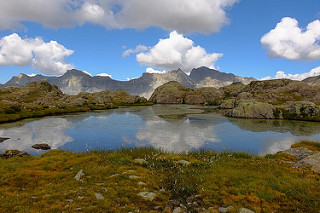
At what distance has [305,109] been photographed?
72.2 m

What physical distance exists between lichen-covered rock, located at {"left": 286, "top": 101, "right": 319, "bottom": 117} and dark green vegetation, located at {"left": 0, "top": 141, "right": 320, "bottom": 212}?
223 ft

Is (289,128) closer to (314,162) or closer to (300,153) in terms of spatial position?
(300,153)

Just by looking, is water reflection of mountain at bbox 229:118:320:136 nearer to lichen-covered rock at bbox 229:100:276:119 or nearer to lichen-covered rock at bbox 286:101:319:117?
lichen-covered rock at bbox 286:101:319:117

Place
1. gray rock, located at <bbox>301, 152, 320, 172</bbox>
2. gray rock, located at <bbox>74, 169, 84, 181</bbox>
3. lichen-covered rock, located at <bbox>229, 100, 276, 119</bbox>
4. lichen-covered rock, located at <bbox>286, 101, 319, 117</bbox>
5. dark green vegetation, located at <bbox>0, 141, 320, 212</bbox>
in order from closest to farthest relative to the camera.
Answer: dark green vegetation, located at <bbox>0, 141, 320, 212</bbox>, gray rock, located at <bbox>74, 169, 84, 181</bbox>, gray rock, located at <bbox>301, 152, 320, 172</bbox>, lichen-covered rock, located at <bbox>286, 101, 319, 117</bbox>, lichen-covered rock, located at <bbox>229, 100, 276, 119</bbox>

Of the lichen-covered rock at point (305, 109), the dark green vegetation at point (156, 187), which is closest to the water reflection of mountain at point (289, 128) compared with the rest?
the lichen-covered rock at point (305, 109)

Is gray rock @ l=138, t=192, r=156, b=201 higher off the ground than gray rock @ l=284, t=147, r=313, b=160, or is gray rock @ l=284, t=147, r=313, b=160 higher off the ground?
gray rock @ l=138, t=192, r=156, b=201

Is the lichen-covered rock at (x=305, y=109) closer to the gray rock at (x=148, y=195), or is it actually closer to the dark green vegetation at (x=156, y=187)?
the dark green vegetation at (x=156, y=187)

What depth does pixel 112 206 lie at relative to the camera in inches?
439

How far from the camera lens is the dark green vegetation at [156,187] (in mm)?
11297

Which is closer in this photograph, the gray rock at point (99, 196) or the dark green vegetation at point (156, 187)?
the dark green vegetation at point (156, 187)

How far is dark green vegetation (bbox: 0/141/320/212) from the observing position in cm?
1130

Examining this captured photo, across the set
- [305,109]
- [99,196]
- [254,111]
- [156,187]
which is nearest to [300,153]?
[156,187]

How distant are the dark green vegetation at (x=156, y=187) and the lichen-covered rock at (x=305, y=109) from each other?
6806cm

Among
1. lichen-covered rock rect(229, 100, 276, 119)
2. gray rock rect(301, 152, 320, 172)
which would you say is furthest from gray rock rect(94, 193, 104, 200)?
lichen-covered rock rect(229, 100, 276, 119)
